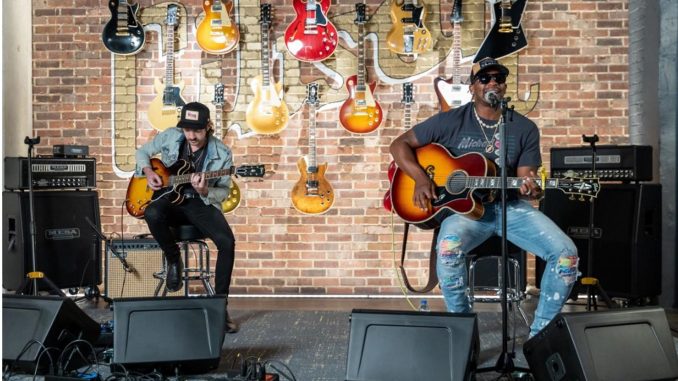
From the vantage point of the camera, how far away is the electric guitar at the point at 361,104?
5574mm

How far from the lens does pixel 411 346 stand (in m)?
2.66

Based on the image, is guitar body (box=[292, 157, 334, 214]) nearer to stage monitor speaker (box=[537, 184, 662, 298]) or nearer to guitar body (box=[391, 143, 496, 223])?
stage monitor speaker (box=[537, 184, 662, 298])

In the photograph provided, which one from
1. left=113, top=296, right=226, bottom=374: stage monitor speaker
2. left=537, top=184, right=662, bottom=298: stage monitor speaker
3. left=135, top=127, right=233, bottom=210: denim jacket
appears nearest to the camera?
left=113, top=296, right=226, bottom=374: stage monitor speaker

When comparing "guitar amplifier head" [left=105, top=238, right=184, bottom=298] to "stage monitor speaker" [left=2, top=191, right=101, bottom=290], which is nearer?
"stage monitor speaker" [left=2, top=191, right=101, bottom=290]

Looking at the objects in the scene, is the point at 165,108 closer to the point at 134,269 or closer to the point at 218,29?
the point at 218,29

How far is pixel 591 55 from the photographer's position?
552 cm

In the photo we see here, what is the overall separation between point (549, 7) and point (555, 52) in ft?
1.09

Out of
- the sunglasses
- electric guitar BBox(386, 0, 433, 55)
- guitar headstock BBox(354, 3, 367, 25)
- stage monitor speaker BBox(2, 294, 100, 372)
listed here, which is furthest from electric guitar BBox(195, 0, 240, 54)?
stage monitor speaker BBox(2, 294, 100, 372)

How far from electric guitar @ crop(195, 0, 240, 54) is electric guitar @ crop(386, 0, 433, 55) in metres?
1.17

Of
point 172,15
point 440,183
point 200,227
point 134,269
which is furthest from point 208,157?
point 172,15

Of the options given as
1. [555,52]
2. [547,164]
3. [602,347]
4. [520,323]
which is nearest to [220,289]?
[520,323]

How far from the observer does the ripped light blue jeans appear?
3.21 metres

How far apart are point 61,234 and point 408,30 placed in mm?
2834

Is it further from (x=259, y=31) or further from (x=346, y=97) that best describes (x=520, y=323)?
(x=259, y=31)
